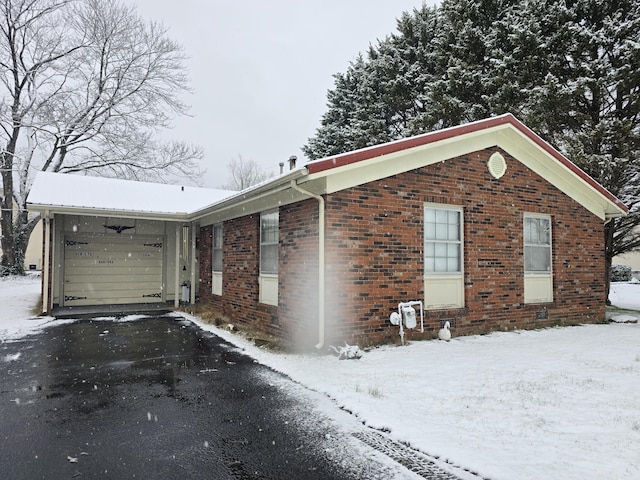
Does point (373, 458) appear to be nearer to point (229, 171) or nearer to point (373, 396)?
point (373, 396)

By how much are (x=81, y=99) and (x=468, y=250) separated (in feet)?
80.2

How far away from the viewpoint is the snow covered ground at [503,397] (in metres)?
3.22

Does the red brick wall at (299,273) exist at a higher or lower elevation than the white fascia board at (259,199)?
lower

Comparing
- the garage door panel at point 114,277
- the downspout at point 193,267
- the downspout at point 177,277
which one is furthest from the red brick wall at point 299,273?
the garage door panel at point 114,277

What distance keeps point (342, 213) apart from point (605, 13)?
12.7m

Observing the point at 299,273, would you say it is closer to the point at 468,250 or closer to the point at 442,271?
the point at 442,271

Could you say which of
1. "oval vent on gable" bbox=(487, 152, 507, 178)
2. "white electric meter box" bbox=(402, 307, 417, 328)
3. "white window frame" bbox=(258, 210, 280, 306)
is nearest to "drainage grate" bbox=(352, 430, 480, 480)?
"white electric meter box" bbox=(402, 307, 417, 328)

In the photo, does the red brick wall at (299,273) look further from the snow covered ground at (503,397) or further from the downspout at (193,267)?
the downspout at (193,267)

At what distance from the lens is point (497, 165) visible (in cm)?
870

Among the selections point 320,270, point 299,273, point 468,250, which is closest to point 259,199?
point 299,273

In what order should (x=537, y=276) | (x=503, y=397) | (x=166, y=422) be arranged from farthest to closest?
1. (x=537, y=276)
2. (x=503, y=397)
3. (x=166, y=422)

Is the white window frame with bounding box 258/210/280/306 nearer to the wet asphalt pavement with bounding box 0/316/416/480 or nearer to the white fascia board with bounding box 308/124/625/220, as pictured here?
the wet asphalt pavement with bounding box 0/316/416/480

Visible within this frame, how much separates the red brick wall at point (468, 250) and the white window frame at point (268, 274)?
1.95m

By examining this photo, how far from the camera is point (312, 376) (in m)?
5.50
